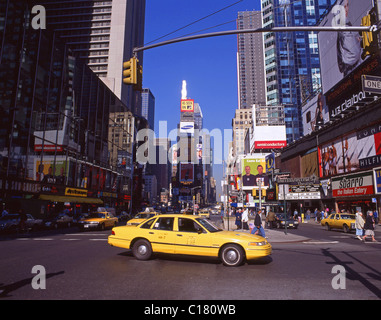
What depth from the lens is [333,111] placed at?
46875 mm

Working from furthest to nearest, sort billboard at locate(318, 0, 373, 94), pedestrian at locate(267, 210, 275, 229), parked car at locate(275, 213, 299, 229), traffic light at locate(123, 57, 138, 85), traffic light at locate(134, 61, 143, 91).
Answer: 1. billboard at locate(318, 0, 373, 94)
2. pedestrian at locate(267, 210, 275, 229)
3. parked car at locate(275, 213, 299, 229)
4. traffic light at locate(134, 61, 143, 91)
5. traffic light at locate(123, 57, 138, 85)

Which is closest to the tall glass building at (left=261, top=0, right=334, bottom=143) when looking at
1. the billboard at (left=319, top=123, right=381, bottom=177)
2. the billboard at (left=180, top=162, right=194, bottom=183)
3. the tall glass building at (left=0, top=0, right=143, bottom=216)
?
the billboard at (left=319, top=123, right=381, bottom=177)

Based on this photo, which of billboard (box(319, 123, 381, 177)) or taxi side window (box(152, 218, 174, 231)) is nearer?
taxi side window (box(152, 218, 174, 231))

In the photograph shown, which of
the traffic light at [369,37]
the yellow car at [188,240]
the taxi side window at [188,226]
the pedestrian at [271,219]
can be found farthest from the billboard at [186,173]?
the traffic light at [369,37]

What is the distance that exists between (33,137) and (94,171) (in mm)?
17571

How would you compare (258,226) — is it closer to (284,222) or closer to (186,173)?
(284,222)

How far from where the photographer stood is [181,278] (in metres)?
6.97

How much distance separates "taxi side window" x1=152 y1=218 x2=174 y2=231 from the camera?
9461 millimetres

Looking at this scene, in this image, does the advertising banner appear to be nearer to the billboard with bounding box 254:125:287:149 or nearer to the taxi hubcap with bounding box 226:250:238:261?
the taxi hubcap with bounding box 226:250:238:261

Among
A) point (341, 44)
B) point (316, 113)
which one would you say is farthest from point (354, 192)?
point (316, 113)

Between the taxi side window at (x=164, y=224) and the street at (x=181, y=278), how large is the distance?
1058 millimetres

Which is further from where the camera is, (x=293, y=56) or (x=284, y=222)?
(x=293, y=56)

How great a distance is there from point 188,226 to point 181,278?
2456 mm

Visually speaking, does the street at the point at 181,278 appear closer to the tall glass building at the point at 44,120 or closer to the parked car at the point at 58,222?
the parked car at the point at 58,222
